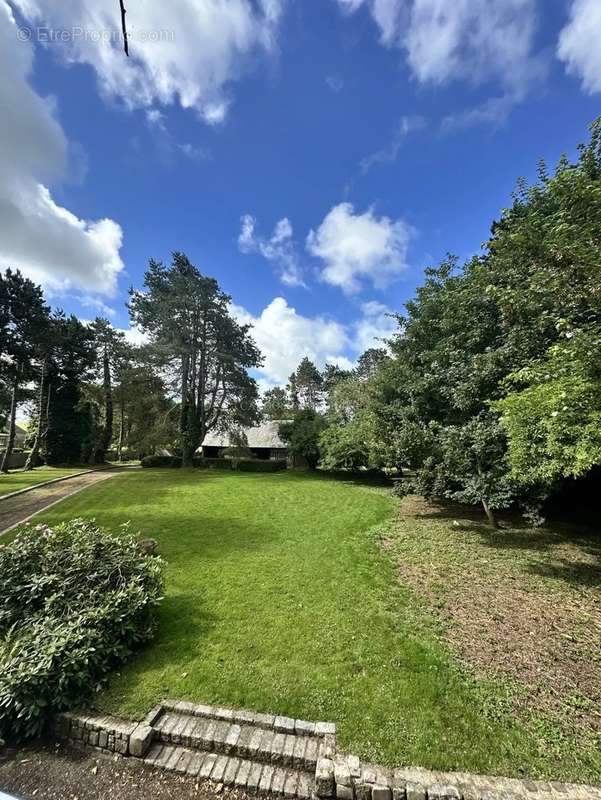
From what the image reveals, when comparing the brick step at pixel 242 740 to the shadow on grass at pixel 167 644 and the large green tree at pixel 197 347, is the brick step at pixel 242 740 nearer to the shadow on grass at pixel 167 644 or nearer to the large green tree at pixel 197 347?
the shadow on grass at pixel 167 644

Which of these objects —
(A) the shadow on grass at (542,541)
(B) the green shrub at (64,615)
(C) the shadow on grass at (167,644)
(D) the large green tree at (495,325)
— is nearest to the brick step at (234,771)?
(C) the shadow on grass at (167,644)

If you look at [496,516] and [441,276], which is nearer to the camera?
[496,516]

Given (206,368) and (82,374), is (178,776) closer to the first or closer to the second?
(206,368)

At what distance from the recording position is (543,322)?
22.8ft

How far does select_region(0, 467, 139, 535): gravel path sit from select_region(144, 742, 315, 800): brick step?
838cm

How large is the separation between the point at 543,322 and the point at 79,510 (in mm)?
13936

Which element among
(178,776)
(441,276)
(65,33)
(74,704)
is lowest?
(178,776)

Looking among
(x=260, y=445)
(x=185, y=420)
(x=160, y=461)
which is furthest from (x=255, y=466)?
(x=160, y=461)

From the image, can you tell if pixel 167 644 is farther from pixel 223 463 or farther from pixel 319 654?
pixel 223 463

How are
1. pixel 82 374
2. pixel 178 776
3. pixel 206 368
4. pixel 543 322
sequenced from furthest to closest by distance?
pixel 82 374, pixel 206 368, pixel 543 322, pixel 178 776

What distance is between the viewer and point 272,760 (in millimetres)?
2771

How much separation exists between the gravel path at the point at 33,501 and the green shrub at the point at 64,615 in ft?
18.1

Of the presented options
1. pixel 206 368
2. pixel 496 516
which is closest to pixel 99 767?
pixel 496 516

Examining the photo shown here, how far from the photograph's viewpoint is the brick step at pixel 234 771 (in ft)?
8.45
